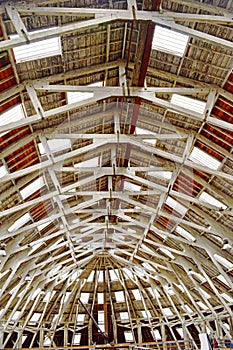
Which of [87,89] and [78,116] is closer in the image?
[87,89]

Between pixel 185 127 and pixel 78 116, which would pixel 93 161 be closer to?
pixel 78 116

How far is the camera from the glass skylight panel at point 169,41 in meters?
10.5

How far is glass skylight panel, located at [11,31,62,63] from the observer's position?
1011cm

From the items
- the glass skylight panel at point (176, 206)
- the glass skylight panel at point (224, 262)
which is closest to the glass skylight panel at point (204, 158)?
the glass skylight panel at point (176, 206)

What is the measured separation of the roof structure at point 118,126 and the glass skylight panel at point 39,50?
4cm

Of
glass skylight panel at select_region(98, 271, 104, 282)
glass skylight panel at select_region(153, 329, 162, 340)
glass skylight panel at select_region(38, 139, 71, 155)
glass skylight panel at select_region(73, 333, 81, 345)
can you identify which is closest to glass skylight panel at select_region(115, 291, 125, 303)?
glass skylight panel at select_region(98, 271, 104, 282)

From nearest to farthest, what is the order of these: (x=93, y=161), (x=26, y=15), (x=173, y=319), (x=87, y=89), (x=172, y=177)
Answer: (x=26, y=15) < (x=87, y=89) < (x=172, y=177) < (x=93, y=161) < (x=173, y=319)

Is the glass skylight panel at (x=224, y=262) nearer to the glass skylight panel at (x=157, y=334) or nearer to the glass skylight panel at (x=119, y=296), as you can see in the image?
the glass skylight panel at (x=157, y=334)

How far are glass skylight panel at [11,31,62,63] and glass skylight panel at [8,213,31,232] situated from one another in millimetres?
9322

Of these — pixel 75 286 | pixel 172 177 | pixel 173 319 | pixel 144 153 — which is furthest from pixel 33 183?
pixel 173 319

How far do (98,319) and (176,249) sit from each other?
1553 centimetres

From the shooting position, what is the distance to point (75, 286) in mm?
31875

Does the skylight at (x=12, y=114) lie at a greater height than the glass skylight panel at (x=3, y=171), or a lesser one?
greater

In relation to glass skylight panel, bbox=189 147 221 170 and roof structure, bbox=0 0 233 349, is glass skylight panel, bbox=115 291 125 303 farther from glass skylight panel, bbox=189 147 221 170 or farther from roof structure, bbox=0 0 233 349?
glass skylight panel, bbox=189 147 221 170
